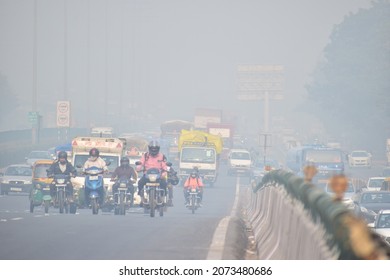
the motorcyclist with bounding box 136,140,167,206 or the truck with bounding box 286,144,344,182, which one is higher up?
the motorcyclist with bounding box 136,140,167,206

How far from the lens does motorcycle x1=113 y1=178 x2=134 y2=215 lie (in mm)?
30922

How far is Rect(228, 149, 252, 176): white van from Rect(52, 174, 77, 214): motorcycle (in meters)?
55.8

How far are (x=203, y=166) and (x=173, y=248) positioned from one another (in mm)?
53912

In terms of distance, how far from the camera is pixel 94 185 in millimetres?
30328

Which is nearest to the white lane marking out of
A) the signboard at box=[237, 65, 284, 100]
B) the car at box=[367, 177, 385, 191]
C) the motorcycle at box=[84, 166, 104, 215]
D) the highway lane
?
the highway lane

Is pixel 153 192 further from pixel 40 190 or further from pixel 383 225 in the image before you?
pixel 40 190

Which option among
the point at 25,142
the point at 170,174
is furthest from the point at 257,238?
the point at 25,142

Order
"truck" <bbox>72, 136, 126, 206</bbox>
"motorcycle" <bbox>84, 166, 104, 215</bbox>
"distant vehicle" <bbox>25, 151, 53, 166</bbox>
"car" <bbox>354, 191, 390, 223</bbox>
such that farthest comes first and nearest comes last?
1. "distant vehicle" <bbox>25, 151, 53, 166</bbox>
2. "car" <bbox>354, 191, 390, 223</bbox>
3. "truck" <bbox>72, 136, 126, 206</bbox>
4. "motorcycle" <bbox>84, 166, 104, 215</bbox>

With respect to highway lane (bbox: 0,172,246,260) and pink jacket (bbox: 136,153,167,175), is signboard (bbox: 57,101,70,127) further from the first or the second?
highway lane (bbox: 0,172,246,260)

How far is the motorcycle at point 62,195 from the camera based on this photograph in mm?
31125

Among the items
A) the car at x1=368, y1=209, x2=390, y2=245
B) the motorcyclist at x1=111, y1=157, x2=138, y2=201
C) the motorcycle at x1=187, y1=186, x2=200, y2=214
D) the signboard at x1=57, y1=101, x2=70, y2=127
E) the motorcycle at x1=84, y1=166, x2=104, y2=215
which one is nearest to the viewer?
the car at x1=368, y1=209, x2=390, y2=245

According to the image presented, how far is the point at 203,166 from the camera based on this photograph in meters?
70.8

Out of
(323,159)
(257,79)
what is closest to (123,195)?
(323,159)
